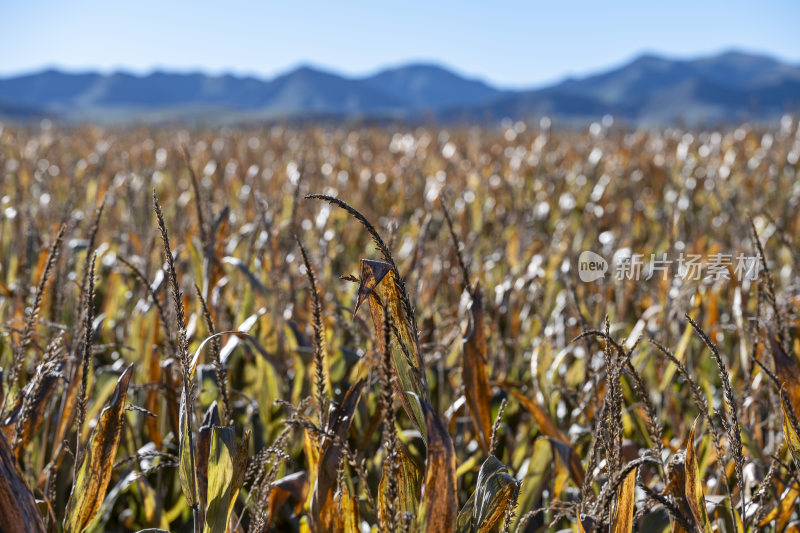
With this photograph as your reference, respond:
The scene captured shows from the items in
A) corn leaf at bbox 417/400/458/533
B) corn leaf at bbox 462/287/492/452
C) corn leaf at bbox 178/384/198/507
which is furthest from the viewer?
corn leaf at bbox 462/287/492/452

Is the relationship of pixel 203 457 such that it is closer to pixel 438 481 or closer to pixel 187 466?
pixel 187 466

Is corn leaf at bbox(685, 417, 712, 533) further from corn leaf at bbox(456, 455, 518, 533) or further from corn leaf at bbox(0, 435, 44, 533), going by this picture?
corn leaf at bbox(0, 435, 44, 533)

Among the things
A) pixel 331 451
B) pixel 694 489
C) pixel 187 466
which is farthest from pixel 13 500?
pixel 694 489

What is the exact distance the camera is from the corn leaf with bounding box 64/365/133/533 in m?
0.87

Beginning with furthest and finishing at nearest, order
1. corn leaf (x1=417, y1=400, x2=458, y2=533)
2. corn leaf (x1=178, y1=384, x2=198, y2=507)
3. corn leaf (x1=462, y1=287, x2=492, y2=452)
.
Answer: corn leaf (x1=462, y1=287, x2=492, y2=452) → corn leaf (x1=178, y1=384, x2=198, y2=507) → corn leaf (x1=417, y1=400, x2=458, y2=533)

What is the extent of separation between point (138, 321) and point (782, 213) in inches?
131

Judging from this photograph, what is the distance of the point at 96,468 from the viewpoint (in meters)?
0.89

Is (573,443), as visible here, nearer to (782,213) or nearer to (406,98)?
(782,213)

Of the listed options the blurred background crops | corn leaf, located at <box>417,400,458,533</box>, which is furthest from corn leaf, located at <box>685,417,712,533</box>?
corn leaf, located at <box>417,400,458,533</box>

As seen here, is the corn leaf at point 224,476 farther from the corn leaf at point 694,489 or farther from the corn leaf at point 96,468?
the corn leaf at point 694,489

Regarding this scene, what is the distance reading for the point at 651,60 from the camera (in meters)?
175

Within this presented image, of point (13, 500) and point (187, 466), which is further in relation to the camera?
point (187, 466)

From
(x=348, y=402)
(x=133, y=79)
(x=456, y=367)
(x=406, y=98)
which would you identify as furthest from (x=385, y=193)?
(x=406, y=98)

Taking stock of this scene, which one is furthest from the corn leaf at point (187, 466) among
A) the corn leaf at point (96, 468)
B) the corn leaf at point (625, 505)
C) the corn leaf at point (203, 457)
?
the corn leaf at point (625, 505)
